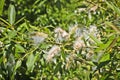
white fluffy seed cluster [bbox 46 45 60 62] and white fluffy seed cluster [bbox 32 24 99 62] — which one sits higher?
white fluffy seed cluster [bbox 32 24 99 62]

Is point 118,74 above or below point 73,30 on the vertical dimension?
below

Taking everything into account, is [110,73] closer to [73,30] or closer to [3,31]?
[73,30]

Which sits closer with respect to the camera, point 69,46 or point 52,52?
point 52,52

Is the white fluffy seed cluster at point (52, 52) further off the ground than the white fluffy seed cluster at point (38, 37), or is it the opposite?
the white fluffy seed cluster at point (38, 37)

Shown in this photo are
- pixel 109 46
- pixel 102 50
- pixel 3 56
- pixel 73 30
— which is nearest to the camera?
pixel 109 46

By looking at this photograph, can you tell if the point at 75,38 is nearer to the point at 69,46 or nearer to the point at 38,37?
the point at 69,46

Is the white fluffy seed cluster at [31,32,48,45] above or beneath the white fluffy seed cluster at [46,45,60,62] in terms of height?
above

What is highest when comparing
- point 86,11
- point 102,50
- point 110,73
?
point 86,11

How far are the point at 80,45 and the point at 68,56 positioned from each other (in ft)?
0.34

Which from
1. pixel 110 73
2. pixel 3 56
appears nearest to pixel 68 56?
pixel 110 73

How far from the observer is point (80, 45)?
1.62 meters

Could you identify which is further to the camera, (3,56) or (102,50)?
(3,56)

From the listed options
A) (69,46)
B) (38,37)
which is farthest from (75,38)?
(38,37)

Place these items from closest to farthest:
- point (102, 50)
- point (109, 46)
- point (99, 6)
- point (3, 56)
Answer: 1. point (109, 46)
2. point (102, 50)
3. point (3, 56)
4. point (99, 6)
